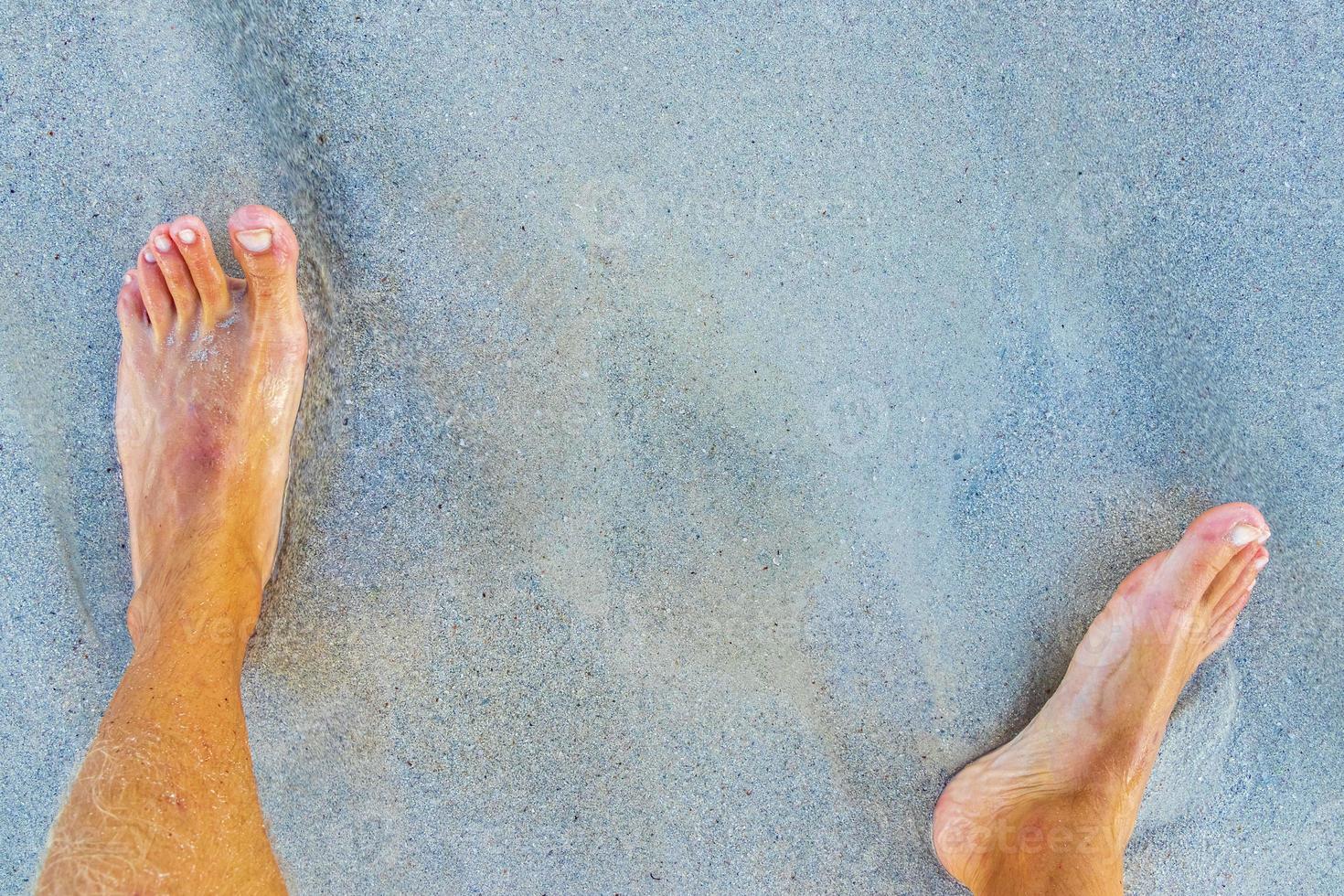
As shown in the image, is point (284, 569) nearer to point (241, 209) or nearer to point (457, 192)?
point (241, 209)

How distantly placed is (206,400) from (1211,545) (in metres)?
2.25

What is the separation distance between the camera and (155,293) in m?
1.70

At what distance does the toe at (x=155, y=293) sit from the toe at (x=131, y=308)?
0.02 meters

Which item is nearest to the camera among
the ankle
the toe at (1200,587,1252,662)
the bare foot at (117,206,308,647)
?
the ankle

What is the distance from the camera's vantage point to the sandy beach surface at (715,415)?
1.73 m

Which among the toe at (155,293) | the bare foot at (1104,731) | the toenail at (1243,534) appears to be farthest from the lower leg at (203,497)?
the toenail at (1243,534)

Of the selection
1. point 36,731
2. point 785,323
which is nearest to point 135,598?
point 36,731

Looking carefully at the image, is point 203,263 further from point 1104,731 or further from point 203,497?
point 1104,731

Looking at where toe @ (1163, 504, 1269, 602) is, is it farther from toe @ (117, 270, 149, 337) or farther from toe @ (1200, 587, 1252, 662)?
toe @ (117, 270, 149, 337)

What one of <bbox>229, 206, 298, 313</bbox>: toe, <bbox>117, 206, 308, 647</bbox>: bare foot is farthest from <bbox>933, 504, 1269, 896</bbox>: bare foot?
<bbox>229, 206, 298, 313</bbox>: toe

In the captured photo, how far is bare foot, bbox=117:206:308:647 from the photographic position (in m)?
1.68

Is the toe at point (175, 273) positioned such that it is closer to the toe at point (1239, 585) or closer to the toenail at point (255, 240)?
the toenail at point (255, 240)

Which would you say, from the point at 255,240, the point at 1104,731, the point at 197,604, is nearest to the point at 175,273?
the point at 255,240

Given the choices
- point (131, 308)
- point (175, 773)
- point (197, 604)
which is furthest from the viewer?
point (131, 308)
